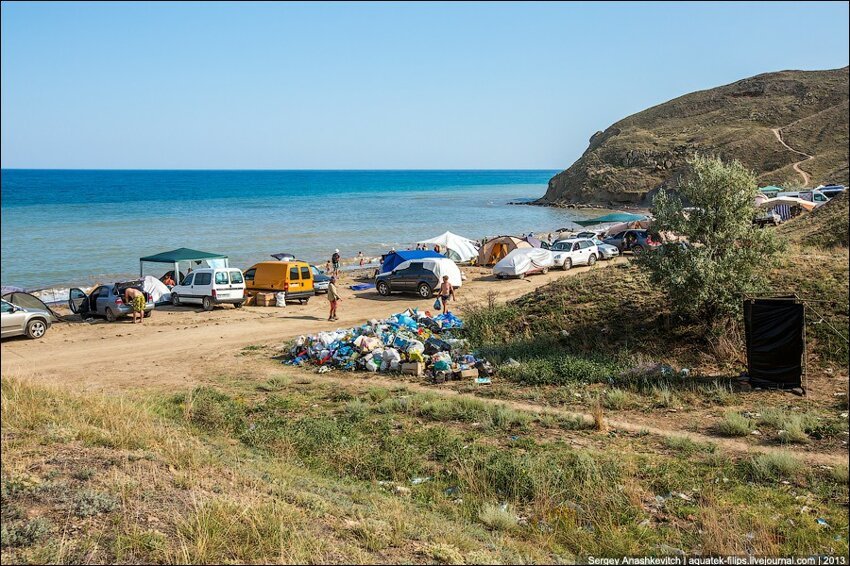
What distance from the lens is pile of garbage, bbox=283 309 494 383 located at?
15.9m

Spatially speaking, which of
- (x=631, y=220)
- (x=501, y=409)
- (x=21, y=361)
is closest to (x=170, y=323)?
(x=21, y=361)

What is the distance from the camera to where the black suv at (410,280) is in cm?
2838

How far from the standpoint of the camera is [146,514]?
21.1ft

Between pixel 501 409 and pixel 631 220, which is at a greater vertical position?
pixel 631 220

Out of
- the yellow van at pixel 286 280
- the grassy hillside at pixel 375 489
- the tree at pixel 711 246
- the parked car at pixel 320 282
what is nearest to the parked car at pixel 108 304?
the yellow van at pixel 286 280

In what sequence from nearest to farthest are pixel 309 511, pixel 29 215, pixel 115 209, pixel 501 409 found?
pixel 309 511 < pixel 501 409 < pixel 29 215 < pixel 115 209

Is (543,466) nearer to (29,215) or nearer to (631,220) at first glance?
(631,220)

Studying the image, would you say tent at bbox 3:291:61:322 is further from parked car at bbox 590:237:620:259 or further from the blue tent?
parked car at bbox 590:237:620:259

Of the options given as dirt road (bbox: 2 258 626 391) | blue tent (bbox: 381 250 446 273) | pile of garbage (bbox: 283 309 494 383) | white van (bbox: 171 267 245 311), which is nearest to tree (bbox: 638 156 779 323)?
pile of garbage (bbox: 283 309 494 383)

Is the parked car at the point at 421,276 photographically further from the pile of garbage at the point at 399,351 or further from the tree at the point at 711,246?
the tree at the point at 711,246

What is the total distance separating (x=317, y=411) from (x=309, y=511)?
6156 mm

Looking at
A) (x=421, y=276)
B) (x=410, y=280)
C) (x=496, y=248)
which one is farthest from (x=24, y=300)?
(x=496, y=248)

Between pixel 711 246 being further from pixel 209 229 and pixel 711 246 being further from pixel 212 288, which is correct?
pixel 209 229

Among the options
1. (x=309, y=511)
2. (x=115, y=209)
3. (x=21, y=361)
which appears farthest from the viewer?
(x=115, y=209)
